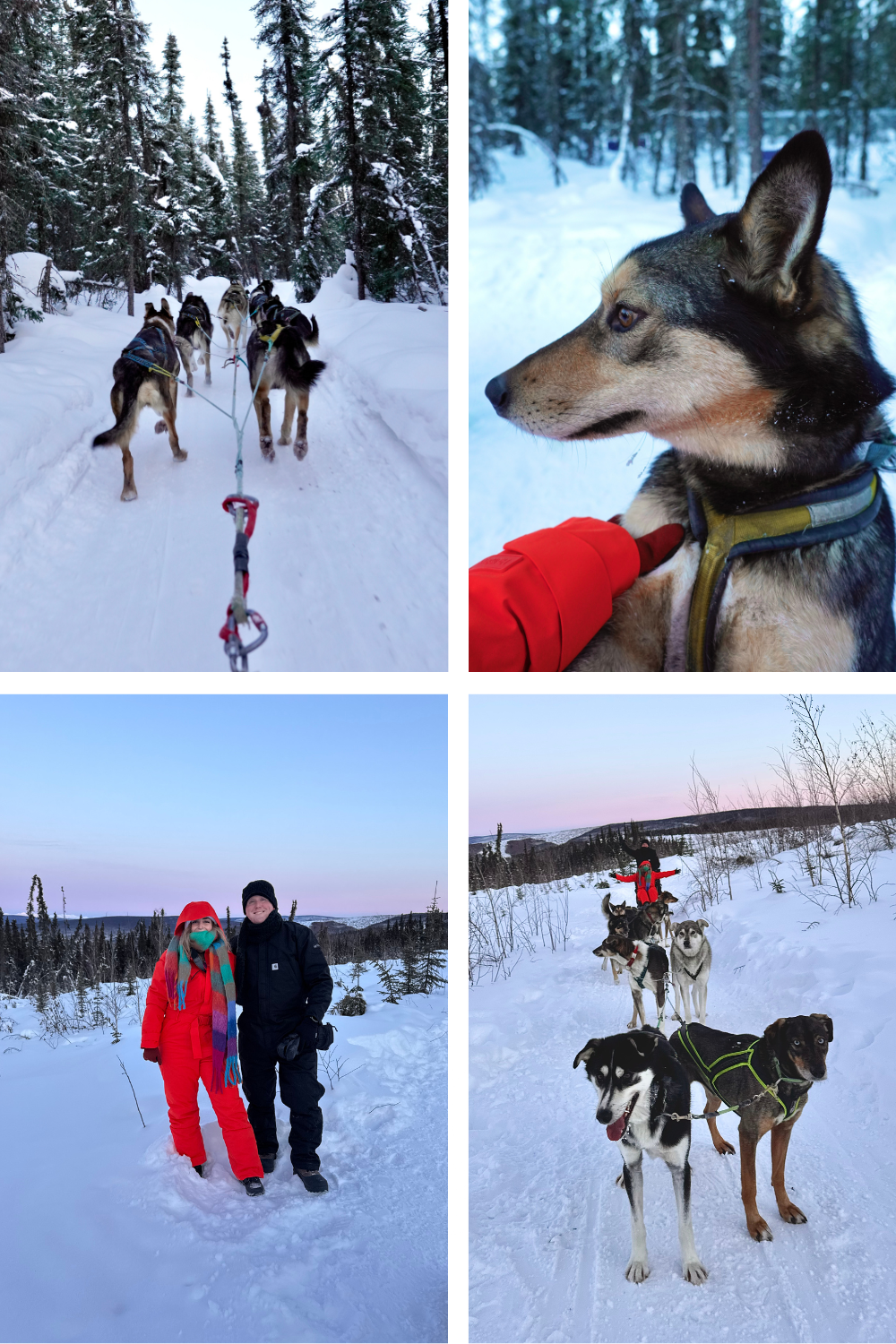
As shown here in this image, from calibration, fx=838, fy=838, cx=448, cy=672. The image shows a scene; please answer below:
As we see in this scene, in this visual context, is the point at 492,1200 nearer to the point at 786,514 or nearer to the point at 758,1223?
the point at 758,1223

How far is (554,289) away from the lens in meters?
1.58

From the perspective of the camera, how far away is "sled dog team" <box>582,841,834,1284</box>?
1625mm

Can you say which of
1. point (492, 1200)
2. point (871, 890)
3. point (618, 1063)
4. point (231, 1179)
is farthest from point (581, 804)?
point (231, 1179)

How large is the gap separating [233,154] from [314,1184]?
2071 mm

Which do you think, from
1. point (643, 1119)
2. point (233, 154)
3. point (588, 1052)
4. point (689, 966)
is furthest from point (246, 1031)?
point (233, 154)

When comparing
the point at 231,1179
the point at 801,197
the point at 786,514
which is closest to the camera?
the point at 801,197

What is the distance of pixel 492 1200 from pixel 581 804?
818 mm

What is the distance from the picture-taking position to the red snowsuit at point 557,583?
1.45 meters

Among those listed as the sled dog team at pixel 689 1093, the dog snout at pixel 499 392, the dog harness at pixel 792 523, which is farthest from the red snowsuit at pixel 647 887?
the dog snout at pixel 499 392

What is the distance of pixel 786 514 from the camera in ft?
4.85

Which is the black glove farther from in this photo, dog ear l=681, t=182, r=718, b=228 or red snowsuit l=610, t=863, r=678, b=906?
dog ear l=681, t=182, r=718, b=228

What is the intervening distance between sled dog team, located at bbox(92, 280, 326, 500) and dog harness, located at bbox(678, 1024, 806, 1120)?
1.46 metres

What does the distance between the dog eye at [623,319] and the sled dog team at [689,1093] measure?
135cm

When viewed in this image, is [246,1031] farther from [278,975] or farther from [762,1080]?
[762,1080]
